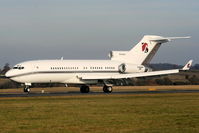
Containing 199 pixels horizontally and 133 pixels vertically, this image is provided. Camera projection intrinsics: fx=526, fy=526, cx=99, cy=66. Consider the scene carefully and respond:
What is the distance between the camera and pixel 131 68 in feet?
232

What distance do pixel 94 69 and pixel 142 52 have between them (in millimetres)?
8765

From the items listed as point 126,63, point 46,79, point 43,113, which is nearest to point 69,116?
point 43,113

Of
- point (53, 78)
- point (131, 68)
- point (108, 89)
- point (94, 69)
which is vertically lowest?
point (108, 89)

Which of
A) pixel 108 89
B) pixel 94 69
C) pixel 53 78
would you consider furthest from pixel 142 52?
pixel 53 78

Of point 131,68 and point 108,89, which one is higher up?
point 131,68

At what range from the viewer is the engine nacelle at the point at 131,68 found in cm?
6975

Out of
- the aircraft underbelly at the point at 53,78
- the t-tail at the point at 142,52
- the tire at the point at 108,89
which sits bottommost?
the tire at the point at 108,89

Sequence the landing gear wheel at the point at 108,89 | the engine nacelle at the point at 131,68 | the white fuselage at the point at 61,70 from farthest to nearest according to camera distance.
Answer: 1. the engine nacelle at the point at 131,68
2. the landing gear wheel at the point at 108,89
3. the white fuselage at the point at 61,70

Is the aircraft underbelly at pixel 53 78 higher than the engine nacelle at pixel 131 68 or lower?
lower

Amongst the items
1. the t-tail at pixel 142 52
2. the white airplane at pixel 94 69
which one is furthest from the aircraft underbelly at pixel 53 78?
the t-tail at pixel 142 52

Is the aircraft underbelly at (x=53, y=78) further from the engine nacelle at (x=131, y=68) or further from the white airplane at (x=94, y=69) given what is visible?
the engine nacelle at (x=131, y=68)

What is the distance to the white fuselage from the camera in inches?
2532

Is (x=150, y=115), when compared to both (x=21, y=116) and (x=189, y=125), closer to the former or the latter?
(x=189, y=125)

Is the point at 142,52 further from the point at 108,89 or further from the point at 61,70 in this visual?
the point at 61,70
